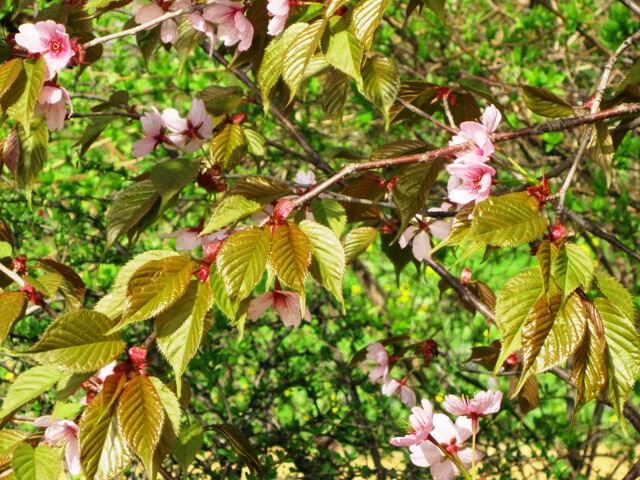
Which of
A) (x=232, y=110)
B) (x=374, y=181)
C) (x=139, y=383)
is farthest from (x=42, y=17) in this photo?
(x=139, y=383)

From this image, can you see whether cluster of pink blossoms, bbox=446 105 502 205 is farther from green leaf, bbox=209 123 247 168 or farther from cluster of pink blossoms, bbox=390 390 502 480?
green leaf, bbox=209 123 247 168

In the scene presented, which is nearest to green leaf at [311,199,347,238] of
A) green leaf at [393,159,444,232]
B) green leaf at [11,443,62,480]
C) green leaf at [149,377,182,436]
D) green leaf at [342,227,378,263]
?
green leaf at [393,159,444,232]

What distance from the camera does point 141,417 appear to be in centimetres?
125

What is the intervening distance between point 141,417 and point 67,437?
0.85 ft

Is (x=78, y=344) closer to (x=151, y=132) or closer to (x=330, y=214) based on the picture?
(x=330, y=214)

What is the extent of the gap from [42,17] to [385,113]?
0.82 m

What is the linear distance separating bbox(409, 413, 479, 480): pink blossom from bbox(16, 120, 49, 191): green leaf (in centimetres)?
86

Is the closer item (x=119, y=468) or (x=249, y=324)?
(x=119, y=468)

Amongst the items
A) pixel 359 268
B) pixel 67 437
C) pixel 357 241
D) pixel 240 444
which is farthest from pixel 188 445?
pixel 359 268

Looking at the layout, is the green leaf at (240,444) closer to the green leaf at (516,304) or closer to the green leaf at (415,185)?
the green leaf at (415,185)

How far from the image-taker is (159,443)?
1327 millimetres

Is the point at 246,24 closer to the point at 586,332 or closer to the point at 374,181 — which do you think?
the point at 374,181

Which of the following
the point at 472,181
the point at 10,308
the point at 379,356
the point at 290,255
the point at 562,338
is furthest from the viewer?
the point at 379,356

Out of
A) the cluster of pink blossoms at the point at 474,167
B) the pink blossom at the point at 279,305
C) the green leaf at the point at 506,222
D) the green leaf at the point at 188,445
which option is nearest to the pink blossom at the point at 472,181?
the cluster of pink blossoms at the point at 474,167
